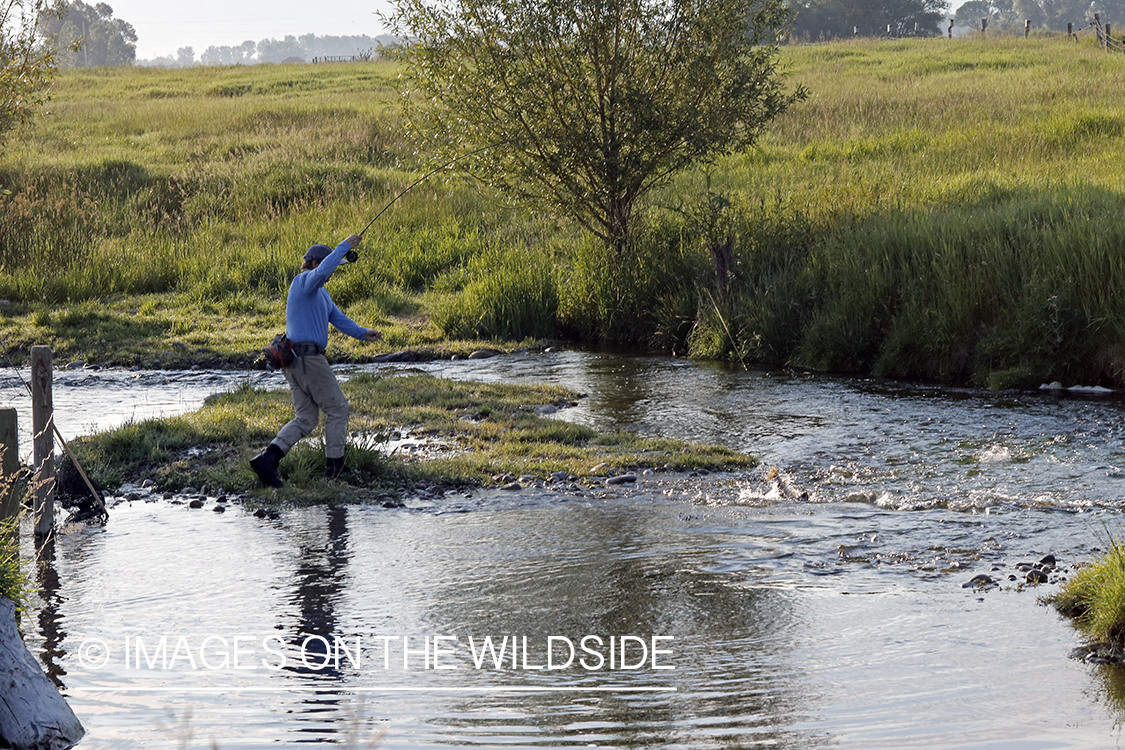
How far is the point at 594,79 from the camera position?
58.1ft

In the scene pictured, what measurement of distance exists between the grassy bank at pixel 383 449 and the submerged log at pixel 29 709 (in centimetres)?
418

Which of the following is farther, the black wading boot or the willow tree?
the willow tree

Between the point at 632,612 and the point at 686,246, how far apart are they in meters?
11.7

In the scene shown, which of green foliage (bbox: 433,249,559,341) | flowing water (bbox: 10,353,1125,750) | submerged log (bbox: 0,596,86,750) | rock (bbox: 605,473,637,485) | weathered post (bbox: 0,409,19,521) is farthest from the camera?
green foliage (bbox: 433,249,559,341)

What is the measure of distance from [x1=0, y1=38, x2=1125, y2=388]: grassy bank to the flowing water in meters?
3.46

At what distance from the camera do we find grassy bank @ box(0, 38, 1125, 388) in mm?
14531

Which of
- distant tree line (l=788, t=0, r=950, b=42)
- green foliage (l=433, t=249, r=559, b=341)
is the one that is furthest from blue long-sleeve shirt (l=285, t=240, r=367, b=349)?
distant tree line (l=788, t=0, r=950, b=42)

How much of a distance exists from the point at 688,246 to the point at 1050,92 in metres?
16.4

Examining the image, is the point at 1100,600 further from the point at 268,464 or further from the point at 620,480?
the point at 268,464

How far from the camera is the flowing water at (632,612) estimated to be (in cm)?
548

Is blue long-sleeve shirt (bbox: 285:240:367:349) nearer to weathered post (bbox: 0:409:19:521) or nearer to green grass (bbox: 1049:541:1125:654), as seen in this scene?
weathered post (bbox: 0:409:19:521)
